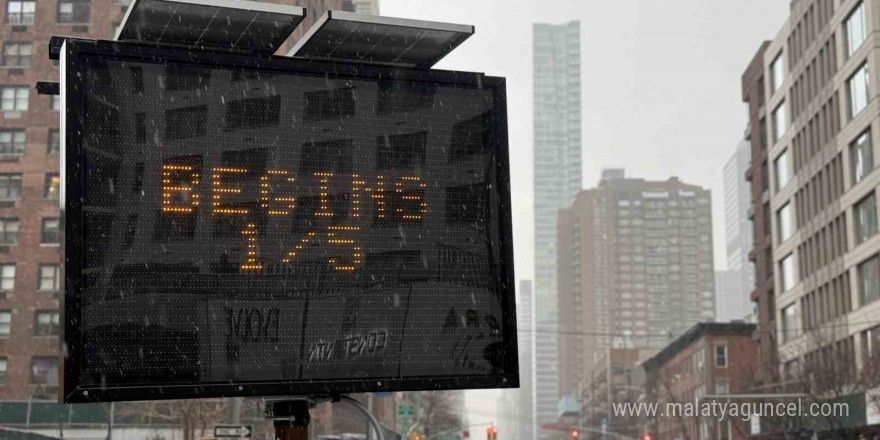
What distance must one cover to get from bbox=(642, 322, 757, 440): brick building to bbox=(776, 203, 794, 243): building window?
9625 mm

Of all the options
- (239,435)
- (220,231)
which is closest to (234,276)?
(220,231)

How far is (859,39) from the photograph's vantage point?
60.4m

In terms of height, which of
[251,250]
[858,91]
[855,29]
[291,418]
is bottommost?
[291,418]

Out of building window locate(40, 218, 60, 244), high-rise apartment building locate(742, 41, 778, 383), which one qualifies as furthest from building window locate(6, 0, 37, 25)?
high-rise apartment building locate(742, 41, 778, 383)

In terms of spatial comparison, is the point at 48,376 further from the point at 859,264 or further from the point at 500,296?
the point at 500,296

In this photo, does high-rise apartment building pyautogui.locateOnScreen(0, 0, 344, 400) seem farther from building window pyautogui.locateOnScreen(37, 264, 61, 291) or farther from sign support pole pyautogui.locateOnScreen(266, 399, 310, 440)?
sign support pole pyautogui.locateOnScreen(266, 399, 310, 440)

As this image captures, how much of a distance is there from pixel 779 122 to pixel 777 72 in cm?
348

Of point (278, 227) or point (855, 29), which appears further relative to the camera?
point (855, 29)

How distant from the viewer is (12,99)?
71.6m

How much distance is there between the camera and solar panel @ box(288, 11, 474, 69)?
26.6ft

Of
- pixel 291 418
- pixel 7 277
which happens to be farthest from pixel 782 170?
pixel 291 418

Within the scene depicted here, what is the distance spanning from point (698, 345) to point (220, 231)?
317ft

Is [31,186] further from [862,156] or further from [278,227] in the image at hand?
[278,227]

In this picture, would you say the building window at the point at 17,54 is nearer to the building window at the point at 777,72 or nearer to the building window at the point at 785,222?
the building window at the point at 777,72
